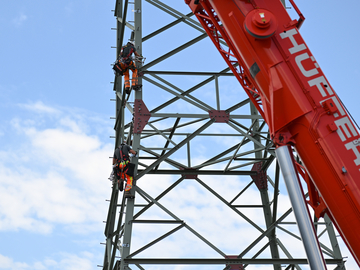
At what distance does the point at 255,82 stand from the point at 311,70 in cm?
103

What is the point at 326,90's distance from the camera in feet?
26.3

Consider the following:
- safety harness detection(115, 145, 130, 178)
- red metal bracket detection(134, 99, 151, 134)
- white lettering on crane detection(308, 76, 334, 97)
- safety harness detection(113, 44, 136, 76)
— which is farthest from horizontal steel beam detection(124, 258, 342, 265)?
white lettering on crane detection(308, 76, 334, 97)

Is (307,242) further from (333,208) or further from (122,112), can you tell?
(122,112)

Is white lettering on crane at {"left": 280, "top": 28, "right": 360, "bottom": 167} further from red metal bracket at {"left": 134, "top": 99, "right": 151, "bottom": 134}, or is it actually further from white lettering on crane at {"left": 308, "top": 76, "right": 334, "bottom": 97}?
red metal bracket at {"left": 134, "top": 99, "right": 151, "bottom": 134}

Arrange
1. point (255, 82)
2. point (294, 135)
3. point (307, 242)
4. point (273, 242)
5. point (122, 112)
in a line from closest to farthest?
1. point (307, 242)
2. point (294, 135)
3. point (255, 82)
4. point (122, 112)
5. point (273, 242)

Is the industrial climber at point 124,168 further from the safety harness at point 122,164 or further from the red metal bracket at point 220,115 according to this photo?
the red metal bracket at point 220,115

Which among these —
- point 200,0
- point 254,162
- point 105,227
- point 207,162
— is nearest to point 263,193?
point 254,162

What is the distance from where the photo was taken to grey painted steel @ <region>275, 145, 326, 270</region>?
7219 mm

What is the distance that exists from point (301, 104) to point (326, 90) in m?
0.49

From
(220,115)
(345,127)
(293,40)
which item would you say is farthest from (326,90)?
(220,115)

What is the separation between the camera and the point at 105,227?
16.5 metres

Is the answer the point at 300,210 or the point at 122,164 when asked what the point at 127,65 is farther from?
the point at 300,210

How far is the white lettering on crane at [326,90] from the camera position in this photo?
763 cm

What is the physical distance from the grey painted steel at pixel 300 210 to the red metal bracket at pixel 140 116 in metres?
6.94
